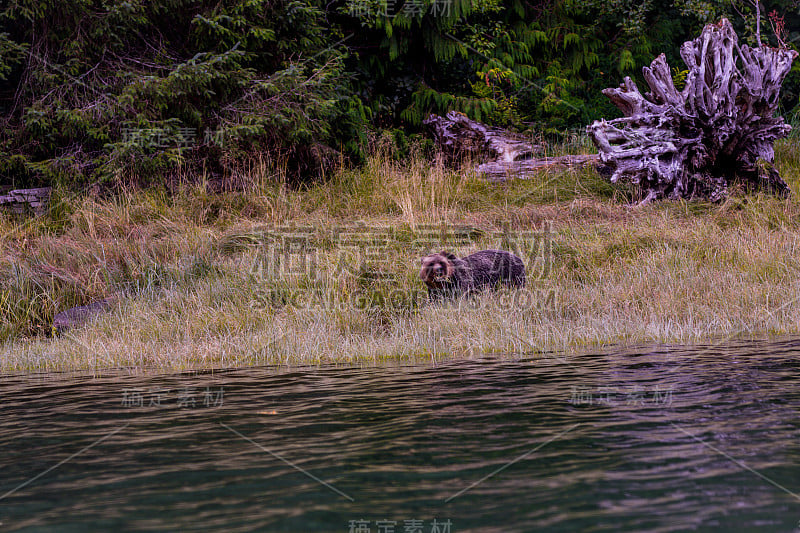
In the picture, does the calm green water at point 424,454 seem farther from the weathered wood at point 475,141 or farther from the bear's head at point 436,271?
the weathered wood at point 475,141

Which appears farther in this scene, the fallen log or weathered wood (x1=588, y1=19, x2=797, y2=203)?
the fallen log

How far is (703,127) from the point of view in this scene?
1228 cm

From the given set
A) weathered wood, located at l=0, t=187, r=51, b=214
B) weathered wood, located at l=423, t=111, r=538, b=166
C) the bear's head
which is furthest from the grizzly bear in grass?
weathered wood, located at l=0, t=187, r=51, b=214

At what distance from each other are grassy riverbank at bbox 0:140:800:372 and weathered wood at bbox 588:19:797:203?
24.3 inches

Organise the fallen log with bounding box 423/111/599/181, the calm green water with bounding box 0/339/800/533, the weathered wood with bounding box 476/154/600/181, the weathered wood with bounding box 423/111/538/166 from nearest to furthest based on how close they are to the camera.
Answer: the calm green water with bounding box 0/339/800/533, the weathered wood with bounding box 476/154/600/181, the fallen log with bounding box 423/111/599/181, the weathered wood with bounding box 423/111/538/166

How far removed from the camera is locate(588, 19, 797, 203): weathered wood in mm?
12109

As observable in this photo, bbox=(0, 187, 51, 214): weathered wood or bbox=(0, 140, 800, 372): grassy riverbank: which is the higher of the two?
bbox=(0, 187, 51, 214): weathered wood

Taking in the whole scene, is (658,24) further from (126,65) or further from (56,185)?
(56,185)

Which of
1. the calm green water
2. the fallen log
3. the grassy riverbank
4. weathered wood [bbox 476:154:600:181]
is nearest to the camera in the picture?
the calm green water

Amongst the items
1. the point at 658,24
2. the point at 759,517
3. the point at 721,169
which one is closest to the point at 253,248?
the point at 721,169

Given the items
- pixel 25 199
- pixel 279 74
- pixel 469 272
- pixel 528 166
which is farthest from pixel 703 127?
pixel 25 199

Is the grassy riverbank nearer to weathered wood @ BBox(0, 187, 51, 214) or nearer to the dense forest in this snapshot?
weathered wood @ BBox(0, 187, 51, 214)

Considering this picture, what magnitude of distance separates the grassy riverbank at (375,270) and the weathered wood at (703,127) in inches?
24.3

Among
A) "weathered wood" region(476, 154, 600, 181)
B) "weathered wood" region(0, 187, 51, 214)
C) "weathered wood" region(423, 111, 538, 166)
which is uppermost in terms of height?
"weathered wood" region(423, 111, 538, 166)
